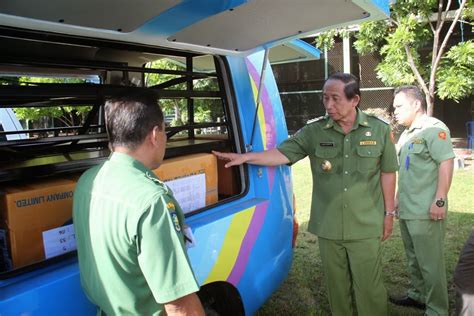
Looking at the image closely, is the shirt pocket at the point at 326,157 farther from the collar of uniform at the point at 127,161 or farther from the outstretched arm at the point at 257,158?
the collar of uniform at the point at 127,161

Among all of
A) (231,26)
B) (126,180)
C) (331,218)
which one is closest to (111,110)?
(126,180)

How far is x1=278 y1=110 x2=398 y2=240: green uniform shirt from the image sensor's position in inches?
113

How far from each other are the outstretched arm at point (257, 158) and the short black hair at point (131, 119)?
1010 mm

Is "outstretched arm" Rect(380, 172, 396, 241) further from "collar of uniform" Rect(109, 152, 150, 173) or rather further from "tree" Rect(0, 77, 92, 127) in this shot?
"tree" Rect(0, 77, 92, 127)

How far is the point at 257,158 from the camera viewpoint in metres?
2.67

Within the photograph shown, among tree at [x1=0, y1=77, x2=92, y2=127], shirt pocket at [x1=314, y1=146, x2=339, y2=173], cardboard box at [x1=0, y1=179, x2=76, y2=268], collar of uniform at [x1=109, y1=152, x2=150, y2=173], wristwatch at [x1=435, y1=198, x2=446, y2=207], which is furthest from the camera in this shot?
tree at [x1=0, y1=77, x2=92, y2=127]

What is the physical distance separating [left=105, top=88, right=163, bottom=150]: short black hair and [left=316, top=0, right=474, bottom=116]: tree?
8.37 m

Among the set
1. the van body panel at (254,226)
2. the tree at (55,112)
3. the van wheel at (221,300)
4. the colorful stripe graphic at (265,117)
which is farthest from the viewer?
the tree at (55,112)

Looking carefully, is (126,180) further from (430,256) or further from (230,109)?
(430,256)

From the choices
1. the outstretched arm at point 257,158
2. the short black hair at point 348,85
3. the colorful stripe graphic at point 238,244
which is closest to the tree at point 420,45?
the short black hair at point 348,85

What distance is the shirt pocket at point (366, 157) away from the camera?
287 cm

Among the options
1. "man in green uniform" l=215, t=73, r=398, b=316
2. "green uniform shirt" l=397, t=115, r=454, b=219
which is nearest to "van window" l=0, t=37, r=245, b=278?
"man in green uniform" l=215, t=73, r=398, b=316

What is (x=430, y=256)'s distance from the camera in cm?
319

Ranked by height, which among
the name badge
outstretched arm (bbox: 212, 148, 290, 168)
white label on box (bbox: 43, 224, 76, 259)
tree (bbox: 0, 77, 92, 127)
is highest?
tree (bbox: 0, 77, 92, 127)
